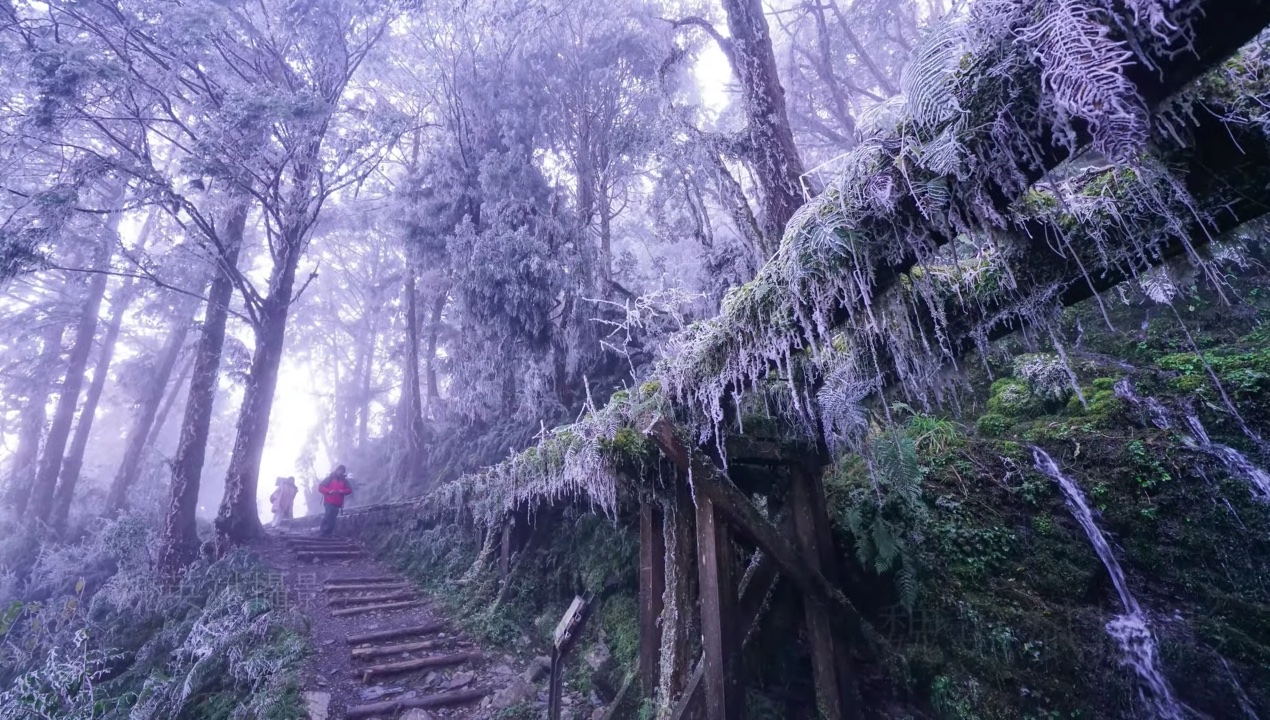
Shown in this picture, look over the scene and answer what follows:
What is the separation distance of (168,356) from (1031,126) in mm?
25041

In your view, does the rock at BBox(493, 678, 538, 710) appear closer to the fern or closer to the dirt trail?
the dirt trail

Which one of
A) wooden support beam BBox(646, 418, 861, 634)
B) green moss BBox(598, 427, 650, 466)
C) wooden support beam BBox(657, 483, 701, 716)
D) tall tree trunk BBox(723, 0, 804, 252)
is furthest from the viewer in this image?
tall tree trunk BBox(723, 0, 804, 252)

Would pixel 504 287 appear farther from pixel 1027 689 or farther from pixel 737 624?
pixel 1027 689

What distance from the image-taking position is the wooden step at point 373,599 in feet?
32.4

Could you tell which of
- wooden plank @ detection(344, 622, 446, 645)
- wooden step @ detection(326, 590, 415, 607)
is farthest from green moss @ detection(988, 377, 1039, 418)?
wooden step @ detection(326, 590, 415, 607)

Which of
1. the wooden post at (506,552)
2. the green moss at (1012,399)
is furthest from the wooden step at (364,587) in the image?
the green moss at (1012,399)

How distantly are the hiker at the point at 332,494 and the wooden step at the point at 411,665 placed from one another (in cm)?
896

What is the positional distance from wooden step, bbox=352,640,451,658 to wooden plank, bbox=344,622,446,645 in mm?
328

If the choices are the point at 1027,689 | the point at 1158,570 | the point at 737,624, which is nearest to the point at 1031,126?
the point at 737,624

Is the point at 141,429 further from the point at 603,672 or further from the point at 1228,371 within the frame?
the point at 1228,371

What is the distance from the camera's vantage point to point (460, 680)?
7152 millimetres

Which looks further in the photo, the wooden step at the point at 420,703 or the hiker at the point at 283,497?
the hiker at the point at 283,497

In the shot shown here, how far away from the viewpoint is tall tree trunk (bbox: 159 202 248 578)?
11.5m

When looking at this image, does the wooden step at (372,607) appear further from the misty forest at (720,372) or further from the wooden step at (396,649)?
the wooden step at (396,649)
